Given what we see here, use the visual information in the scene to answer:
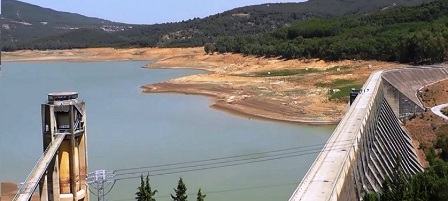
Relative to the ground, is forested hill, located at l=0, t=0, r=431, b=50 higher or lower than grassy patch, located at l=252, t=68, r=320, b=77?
higher

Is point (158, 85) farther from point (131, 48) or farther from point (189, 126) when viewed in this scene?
point (131, 48)

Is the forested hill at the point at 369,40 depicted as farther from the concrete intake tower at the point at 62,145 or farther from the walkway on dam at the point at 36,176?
the walkway on dam at the point at 36,176

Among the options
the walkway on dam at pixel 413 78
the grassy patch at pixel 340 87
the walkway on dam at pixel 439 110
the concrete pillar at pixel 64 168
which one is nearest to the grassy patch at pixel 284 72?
the grassy patch at pixel 340 87

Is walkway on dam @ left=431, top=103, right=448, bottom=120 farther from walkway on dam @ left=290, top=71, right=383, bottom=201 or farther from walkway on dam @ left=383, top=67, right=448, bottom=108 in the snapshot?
walkway on dam @ left=290, top=71, right=383, bottom=201

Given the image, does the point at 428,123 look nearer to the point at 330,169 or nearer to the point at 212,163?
the point at 212,163

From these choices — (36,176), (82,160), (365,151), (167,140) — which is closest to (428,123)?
(365,151)

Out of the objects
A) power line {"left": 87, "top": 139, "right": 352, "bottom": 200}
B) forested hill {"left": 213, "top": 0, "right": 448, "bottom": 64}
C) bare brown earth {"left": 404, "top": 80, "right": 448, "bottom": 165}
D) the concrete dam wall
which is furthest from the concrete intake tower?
forested hill {"left": 213, "top": 0, "right": 448, "bottom": 64}
